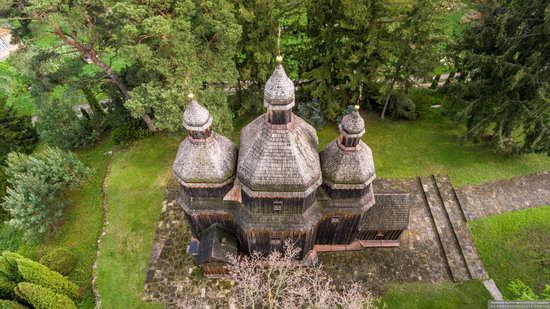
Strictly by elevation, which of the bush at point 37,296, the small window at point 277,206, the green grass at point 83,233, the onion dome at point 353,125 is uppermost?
the onion dome at point 353,125

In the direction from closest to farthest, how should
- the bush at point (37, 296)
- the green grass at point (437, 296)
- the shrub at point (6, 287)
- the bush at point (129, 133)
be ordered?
1. the bush at point (37, 296)
2. the shrub at point (6, 287)
3. the green grass at point (437, 296)
4. the bush at point (129, 133)

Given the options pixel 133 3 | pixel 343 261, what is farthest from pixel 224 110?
pixel 343 261

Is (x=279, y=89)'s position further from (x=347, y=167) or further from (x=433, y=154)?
(x=433, y=154)

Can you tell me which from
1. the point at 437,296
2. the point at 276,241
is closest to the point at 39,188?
the point at 276,241

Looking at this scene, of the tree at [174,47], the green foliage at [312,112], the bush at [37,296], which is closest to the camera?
the bush at [37,296]

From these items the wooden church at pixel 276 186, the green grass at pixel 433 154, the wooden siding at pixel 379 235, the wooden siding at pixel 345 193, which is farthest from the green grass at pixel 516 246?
the wooden siding at pixel 345 193

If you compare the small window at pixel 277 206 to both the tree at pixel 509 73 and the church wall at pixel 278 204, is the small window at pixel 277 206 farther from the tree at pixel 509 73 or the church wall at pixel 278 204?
the tree at pixel 509 73

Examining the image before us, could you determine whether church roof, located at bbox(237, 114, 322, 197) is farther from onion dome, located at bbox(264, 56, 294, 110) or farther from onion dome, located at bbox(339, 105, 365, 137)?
onion dome, located at bbox(339, 105, 365, 137)
